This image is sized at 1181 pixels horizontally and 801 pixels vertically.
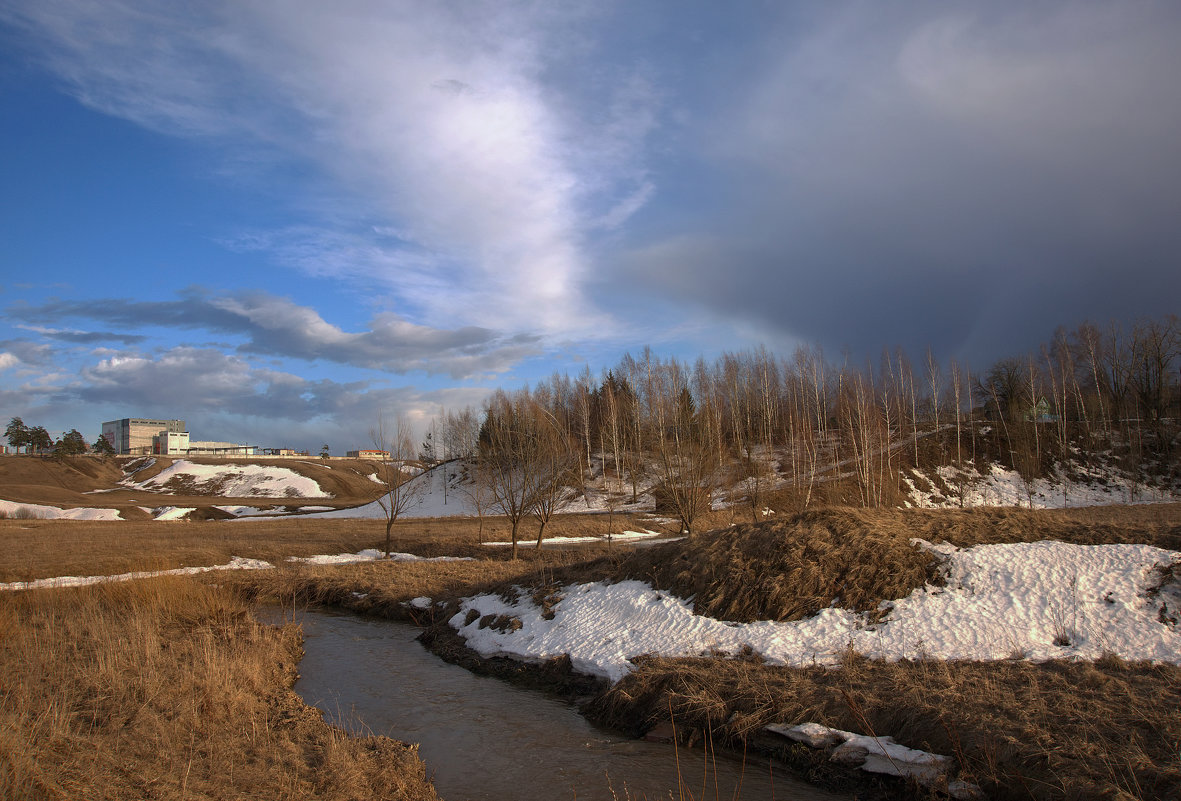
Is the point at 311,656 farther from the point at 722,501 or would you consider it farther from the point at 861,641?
the point at 722,501

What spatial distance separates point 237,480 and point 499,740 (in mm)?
99305

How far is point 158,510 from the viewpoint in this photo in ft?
173

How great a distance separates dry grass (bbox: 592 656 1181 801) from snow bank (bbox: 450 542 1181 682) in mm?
637

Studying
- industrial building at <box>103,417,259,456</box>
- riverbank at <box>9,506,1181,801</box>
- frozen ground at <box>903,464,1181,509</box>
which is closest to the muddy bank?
riverbank at <box>9,506,1181,801</box>

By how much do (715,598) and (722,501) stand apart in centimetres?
3533

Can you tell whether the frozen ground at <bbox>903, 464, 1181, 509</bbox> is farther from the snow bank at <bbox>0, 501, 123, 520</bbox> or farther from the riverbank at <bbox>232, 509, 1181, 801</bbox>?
the snow bank at <bbox>0, 501, 123, 520</bbox>

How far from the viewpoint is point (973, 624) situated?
395 inches

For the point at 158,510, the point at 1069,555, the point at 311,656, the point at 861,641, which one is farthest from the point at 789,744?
the point at 158,510

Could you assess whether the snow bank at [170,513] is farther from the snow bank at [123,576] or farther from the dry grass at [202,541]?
the snow bank at [123,576]

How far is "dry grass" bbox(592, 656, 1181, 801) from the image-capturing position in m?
6.01

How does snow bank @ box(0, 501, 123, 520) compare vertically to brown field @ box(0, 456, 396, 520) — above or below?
below

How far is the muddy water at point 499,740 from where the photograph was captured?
7.40 m

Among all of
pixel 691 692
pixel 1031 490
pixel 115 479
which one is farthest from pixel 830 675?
pixel 115 479

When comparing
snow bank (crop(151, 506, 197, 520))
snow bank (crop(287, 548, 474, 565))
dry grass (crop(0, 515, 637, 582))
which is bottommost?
snow bank (crop(287, 548, 474, 565))
